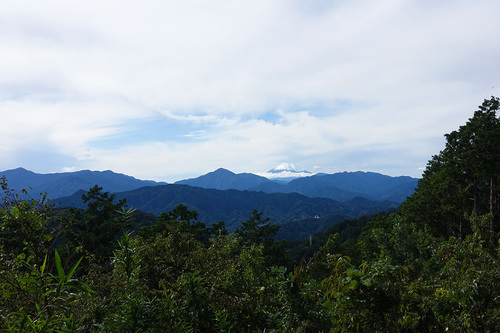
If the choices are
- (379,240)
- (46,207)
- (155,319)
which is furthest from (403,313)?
(379,240)

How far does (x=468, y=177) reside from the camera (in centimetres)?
2820

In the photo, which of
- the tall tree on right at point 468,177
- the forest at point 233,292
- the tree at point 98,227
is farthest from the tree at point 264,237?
the forest at point 233,292

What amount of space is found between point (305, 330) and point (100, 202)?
119ft

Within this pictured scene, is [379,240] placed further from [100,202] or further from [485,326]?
[100,202]

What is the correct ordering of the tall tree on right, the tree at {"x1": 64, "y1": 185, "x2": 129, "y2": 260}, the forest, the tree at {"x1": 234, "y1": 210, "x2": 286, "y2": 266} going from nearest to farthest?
the forest → the tall tree on right → the tree at {"x1": 64, "y1": 185, "x2": 129, "y2": 260} → the tree at {"x1": 234, "y1": 210, "x2": 286, "y2": 266}

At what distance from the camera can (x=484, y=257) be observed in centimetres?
579

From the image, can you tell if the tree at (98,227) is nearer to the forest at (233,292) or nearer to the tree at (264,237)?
the tree at (264,237)

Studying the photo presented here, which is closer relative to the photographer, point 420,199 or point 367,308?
point 367,308

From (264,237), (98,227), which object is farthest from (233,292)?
(264,237)

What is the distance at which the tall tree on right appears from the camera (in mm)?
23906

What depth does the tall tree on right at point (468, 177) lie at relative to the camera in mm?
23906

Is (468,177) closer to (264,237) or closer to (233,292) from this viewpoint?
(264,237)

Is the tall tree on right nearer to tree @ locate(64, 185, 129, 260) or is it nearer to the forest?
the forest

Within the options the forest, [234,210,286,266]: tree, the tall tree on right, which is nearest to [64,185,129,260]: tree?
[234,210,286,266]: tree
